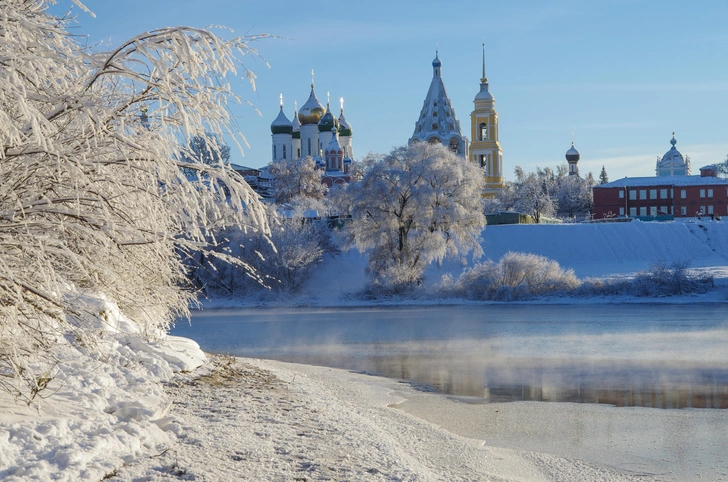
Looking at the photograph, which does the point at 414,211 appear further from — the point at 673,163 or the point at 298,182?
the point at 673,163

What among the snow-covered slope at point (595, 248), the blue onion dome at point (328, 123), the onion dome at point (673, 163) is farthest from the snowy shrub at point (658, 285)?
the onion dome at point (673, 163)

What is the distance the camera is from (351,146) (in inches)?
3570

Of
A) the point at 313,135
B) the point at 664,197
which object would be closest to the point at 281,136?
the point at 313,135

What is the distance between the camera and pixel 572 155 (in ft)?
328

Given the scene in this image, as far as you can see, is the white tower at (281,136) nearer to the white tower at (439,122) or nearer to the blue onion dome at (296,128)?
the blue onion dome at (296,128)

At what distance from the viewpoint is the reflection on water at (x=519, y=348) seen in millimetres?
11562

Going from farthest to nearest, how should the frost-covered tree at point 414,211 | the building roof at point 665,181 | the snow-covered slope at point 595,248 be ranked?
the building roof at point 665,181
the snow-covered slope at point 595,248
the frost-covered tree at point 414,211

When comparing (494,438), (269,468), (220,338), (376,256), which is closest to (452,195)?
(376,256)

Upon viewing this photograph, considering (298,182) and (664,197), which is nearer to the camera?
(298,182)

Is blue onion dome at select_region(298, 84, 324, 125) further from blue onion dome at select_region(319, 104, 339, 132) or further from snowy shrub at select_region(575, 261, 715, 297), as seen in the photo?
snowy shrub at select_region(575, 261, 715, 297)

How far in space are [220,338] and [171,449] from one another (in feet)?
49.6

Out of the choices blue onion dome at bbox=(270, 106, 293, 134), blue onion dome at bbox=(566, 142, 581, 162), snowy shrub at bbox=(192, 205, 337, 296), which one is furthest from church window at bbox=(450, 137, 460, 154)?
snowy shrub at bbox=(192, 205, 337, 296)

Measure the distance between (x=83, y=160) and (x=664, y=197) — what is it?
2941 inches

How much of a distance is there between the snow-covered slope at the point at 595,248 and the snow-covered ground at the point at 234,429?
29.1 m
